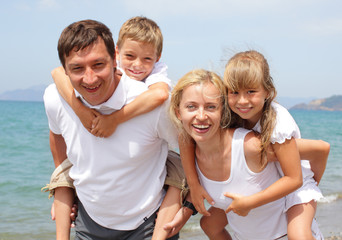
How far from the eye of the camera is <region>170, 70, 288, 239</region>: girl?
294cm

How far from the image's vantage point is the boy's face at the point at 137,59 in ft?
12.8

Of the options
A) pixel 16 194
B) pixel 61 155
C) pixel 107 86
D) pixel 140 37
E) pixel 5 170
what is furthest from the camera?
pixel 5 170

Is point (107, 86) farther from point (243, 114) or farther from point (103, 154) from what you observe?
point (243, 114)

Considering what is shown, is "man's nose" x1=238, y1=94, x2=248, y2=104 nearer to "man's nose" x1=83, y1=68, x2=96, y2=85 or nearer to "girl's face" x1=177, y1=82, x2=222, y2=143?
"girl's face" x1=177, y1=82, x2=222, y2=143

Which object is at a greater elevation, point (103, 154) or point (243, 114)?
point (243, 114)

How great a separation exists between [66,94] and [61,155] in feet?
2.36

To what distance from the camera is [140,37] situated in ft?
12.8

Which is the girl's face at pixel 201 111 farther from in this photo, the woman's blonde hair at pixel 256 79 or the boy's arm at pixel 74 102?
the boy's arm at pixel 74 102

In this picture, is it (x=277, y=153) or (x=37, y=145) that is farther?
(x=37, y=145)

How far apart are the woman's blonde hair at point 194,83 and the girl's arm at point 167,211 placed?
469mm

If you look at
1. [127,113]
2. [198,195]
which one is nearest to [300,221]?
[198,195]

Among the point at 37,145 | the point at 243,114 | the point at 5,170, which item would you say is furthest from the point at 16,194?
the point at 37,145

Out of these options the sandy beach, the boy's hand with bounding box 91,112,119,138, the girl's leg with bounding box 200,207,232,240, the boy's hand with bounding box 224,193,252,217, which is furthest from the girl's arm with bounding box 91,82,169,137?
the sandy beach

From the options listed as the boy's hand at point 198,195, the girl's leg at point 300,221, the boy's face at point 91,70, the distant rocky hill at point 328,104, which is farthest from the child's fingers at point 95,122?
the distant rocky hill at point 328,104
